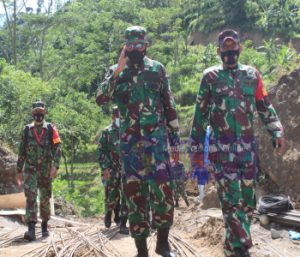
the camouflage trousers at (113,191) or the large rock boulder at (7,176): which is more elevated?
the camouflage trousers at (113,191)

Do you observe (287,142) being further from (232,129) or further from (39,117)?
(232,129)

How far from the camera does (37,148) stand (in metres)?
7.15

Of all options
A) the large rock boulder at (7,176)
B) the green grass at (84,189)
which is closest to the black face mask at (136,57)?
the large rock boulder at (7,176)

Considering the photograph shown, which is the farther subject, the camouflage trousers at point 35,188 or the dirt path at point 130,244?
the camouflage trousers at point 35,188

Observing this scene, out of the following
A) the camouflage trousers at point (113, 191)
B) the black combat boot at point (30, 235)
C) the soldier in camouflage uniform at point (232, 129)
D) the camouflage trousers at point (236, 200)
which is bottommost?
the black combat boot at point (30, 235)

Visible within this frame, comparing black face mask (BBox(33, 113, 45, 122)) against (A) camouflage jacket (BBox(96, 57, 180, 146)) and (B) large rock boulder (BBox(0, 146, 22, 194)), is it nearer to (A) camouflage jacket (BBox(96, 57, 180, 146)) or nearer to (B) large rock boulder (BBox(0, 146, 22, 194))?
(A) camouflage jacket (BBox(96, 57, 180, 146))

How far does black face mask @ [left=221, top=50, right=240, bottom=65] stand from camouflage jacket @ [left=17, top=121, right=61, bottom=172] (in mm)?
3521

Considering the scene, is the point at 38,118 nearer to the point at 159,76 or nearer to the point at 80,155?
the point at 159,76

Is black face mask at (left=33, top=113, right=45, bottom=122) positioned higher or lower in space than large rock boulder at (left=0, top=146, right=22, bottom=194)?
higher

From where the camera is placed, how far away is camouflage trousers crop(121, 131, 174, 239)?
13.4 feet

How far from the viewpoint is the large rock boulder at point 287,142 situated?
8.52 m

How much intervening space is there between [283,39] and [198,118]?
146 feet

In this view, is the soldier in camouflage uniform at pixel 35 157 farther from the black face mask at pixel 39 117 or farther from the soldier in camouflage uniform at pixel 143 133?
the soldier in camouflage uniform at pixel 143 133

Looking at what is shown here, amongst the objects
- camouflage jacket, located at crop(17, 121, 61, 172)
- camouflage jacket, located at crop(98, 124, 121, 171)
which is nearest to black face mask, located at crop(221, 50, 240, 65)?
camouflage jacket, located at crop(98, 124, 121, 171)
